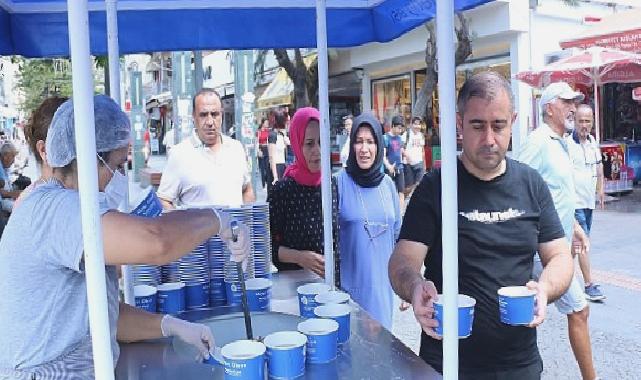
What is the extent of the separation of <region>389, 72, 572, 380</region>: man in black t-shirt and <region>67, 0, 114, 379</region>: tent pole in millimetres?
1066

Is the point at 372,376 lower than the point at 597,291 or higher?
higher

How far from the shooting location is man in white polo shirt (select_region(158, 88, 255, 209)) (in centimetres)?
411

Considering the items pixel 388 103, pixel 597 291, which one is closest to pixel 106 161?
pixel 597 291

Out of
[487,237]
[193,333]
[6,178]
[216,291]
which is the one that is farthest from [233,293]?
[6,178]

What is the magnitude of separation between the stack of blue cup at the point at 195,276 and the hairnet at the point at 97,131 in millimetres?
925

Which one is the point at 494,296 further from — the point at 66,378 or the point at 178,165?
the point at 178,165

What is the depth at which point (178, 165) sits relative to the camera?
414 centimetres

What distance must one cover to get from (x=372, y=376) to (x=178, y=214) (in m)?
0.72

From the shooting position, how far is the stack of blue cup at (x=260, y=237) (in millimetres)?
2703

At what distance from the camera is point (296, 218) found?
3178mm

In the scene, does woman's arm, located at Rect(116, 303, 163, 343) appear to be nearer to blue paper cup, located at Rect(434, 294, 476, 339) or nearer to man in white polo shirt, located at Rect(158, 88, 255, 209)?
blue paper cup, located at Rect(434, 294, 476, 339)

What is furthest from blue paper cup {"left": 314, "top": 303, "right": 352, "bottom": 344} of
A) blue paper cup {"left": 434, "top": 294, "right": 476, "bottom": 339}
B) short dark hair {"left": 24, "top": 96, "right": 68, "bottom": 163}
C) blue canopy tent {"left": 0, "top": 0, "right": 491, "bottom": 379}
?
short dark hair {"left": 24, "top": 96, "right": 68, "bottom": 163}

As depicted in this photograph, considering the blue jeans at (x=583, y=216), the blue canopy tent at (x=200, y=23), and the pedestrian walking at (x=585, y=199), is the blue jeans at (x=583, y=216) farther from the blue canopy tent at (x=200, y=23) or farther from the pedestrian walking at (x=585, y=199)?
the blue canopy tent at (x=200, y=23)

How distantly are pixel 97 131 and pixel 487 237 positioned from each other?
1.31 meters
